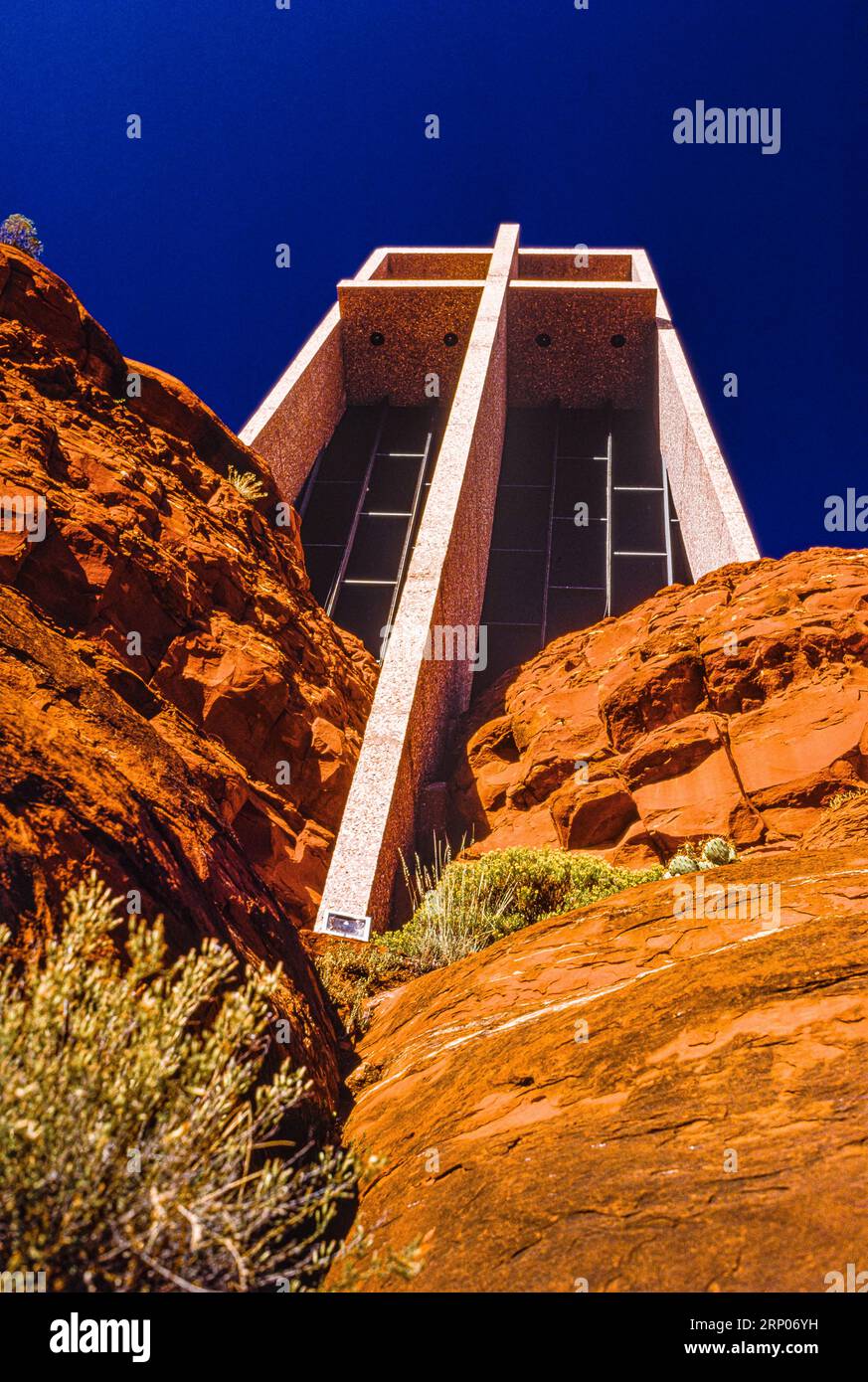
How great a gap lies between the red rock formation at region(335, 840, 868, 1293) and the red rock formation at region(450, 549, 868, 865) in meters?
2.13

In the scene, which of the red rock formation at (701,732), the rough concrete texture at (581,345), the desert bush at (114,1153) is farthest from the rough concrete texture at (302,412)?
the desert bush at (114,1153)

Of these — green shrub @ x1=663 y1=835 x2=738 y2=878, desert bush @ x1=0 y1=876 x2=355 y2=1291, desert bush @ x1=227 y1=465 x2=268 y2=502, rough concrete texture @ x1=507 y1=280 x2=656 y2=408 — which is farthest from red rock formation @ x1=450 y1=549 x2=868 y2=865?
rough concrete texture @ x1=507 y1=280 x2=656 y2=408

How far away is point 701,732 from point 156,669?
4121 millimetres

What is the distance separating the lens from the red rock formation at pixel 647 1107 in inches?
87.5

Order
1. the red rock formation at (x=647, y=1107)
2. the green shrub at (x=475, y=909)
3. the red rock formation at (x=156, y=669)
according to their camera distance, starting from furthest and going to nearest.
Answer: the green shrub at (x=475, y=909) → the red rock formation at (x=156, y=669) → the red rock formation at (x=647, y=1107)

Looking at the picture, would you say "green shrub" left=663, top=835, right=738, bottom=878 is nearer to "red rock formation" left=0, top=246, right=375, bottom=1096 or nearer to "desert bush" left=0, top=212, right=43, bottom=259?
"red rock formation" left=0, top=246, right=375, bottom=1096

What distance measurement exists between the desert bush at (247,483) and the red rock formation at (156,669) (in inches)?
4.4

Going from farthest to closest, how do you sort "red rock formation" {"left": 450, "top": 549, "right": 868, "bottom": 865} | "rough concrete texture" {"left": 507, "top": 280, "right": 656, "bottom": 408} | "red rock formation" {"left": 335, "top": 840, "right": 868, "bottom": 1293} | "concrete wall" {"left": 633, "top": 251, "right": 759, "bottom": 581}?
1. "rough concrete texture" {"left": 507, "top": 280, "right": 656, "bottom": 408}
2. "concrete wall" {"left": 633, "top": 251, "right": 759, "bottom": 581}
3. "red rock formation" {"left": 450, "top": 549, "right": 868, "bottom": 865}
4. "red rock formation" {"left": 335, "top": 840, "right": 868, "bottom": 1293}

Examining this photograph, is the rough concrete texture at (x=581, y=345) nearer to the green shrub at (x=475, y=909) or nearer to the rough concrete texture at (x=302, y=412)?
the rough concrete texture at (x=302, y=412)

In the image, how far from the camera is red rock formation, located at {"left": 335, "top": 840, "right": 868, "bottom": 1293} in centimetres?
222

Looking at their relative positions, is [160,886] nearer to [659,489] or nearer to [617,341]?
[659,489]

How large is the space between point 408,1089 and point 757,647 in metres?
5.07

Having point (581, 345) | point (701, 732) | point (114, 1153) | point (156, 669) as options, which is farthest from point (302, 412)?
point (114, 1153)

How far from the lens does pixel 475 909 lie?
595 centimetres
